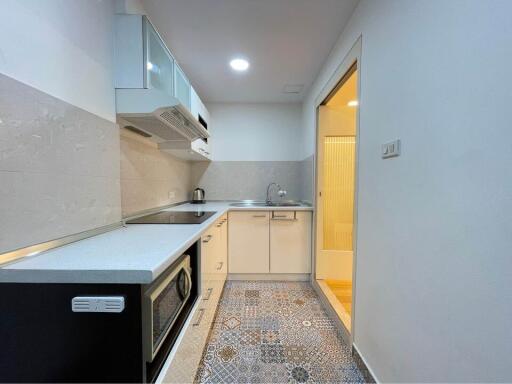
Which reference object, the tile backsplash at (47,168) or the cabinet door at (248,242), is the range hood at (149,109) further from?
the cabinet door at (248,242)

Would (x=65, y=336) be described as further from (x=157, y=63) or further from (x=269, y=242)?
(x=269, y=242)

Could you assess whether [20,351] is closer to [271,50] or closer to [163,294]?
[163,294]

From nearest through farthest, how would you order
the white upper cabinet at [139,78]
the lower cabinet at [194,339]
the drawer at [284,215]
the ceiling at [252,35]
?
the lower cabinet at [194,339]
the white upper cabinet at [139,78]
the ceiling at [252,35]
the drawer at [284,215]

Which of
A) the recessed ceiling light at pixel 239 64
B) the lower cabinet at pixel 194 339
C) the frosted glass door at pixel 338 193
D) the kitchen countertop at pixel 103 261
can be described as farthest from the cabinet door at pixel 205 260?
the recessed ceiling light at pixel 239 64

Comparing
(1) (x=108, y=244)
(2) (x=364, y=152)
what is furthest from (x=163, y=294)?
(2) (x=364, y=152)

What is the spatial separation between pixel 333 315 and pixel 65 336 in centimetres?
186

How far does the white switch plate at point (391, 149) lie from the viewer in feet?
3.46

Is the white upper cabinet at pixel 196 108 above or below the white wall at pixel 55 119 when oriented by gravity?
above

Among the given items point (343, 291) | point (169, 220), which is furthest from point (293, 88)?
point (343, 291)

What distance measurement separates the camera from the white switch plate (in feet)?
3.46

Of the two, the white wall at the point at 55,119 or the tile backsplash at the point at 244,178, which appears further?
the tile backsplash at the point at 244,178

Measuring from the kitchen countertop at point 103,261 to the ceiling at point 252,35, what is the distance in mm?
1515

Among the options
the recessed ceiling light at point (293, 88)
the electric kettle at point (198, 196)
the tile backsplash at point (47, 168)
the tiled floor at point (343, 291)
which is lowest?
the tiled floor at point (343, 291)

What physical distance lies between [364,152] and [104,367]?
5.07 ft
